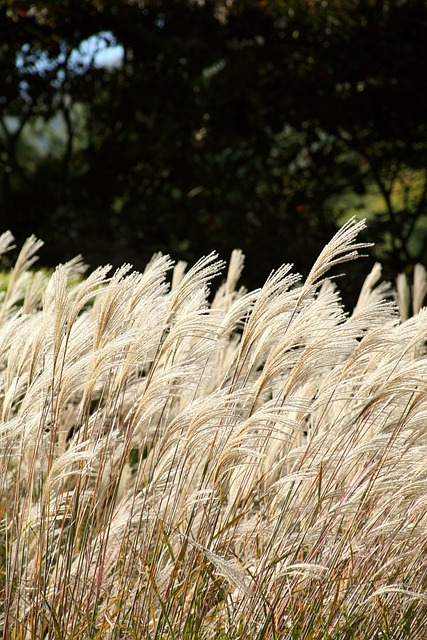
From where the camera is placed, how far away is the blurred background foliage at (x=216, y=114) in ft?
26.0

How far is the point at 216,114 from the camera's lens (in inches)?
328

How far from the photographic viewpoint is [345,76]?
826cm

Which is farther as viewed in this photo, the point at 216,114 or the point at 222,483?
the point at 216,114

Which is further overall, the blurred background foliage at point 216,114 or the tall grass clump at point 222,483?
the blurred background foliage at point 216,114

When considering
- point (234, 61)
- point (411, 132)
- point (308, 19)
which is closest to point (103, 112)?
point (234, 61)

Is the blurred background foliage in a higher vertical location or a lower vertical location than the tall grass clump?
higher

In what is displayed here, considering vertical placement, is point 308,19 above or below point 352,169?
above

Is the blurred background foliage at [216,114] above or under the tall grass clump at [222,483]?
above

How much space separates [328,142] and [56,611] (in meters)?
7.98

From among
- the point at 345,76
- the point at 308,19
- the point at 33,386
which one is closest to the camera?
the point at 33,386

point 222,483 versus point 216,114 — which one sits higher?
point 216,114

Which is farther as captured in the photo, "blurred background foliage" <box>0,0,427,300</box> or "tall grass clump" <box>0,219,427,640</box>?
"blurred background foliage" <box>0,0,427,300</box>

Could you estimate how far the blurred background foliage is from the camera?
794 cm

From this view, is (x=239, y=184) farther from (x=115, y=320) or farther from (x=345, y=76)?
(x=115, y=320)
